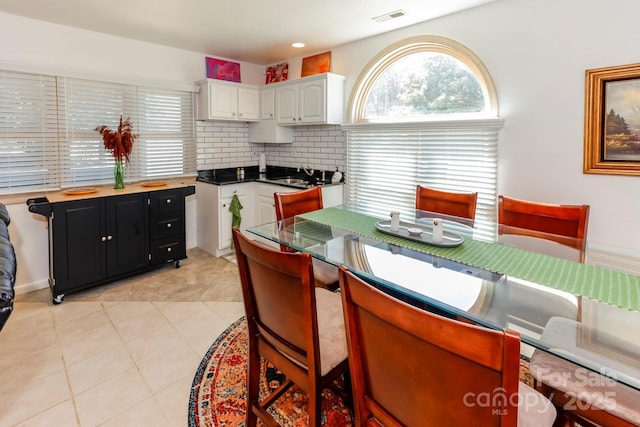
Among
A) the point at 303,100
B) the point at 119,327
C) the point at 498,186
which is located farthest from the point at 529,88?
the point at 119,327

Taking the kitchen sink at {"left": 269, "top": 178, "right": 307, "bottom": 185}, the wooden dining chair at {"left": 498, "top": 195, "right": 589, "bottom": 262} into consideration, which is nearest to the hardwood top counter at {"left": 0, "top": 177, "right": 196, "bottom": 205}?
the kitchen sink at {"left": 269, "top": 178, "right": 307, "bottom": 185}

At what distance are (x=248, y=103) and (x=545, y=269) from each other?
391 cm

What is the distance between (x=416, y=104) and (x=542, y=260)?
2274 mm

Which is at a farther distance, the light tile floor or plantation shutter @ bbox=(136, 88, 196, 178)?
plantation shutter @ bbox=(136, 88, 196, 178)

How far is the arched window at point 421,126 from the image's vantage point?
9.90ft

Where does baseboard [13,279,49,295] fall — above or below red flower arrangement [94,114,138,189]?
below

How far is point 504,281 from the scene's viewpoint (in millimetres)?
1511

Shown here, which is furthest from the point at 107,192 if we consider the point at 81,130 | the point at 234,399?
the point at 234,399

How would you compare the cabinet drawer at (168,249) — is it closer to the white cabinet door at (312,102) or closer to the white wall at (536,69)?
the white wall at (536,69)

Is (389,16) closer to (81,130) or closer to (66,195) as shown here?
(81,130)

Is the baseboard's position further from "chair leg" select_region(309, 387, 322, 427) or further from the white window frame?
"chair leg" select_region(309, 387, 322, 427)

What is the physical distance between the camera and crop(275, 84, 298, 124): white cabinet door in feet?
13.7

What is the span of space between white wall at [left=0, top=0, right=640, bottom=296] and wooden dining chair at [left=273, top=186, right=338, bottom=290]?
1438 millimetres

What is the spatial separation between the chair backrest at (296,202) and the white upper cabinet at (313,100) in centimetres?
134
